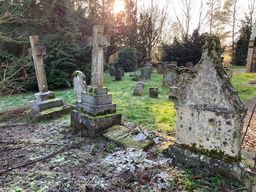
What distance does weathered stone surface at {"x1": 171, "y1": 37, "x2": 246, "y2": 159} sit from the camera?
3.44 metres

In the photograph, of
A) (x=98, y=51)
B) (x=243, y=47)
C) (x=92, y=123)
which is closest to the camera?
(x=92, y=123)

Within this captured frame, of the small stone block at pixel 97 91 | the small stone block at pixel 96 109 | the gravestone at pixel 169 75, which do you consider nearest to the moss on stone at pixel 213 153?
the small stone block at pixel 96 109

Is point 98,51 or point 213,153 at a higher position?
point 98,51

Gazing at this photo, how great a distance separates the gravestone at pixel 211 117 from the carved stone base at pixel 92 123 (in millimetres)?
2152

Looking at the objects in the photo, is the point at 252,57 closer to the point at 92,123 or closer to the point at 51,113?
the point at 51,113

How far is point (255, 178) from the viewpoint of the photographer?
367 centimetres

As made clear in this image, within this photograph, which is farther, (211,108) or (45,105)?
(45,105)

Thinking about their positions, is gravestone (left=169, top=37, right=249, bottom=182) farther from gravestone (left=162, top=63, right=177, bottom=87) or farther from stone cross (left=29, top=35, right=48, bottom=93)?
gravestone (left=162, top=63, right=177, bottom=87)

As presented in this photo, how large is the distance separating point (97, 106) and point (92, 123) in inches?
16.3

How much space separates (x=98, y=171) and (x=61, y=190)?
691 mm

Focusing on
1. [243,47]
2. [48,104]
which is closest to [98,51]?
[48,104]

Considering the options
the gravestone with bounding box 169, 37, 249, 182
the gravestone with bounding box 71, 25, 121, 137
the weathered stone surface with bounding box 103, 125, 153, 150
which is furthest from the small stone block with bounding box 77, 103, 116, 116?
the gravestone with bounding box 169, 37, 249, 182

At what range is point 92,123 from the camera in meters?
5.50

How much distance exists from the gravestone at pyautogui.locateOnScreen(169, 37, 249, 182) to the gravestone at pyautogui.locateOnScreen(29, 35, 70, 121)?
469 cm
